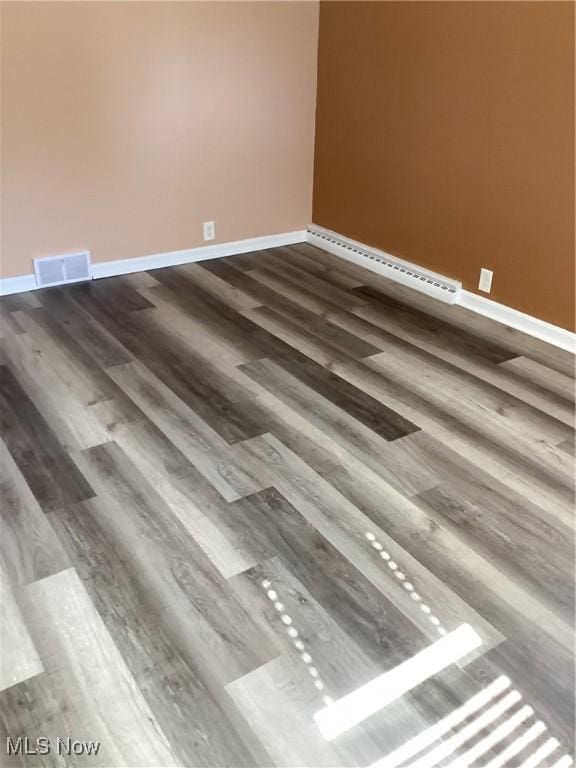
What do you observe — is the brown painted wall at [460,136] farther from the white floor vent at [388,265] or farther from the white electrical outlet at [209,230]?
the white electrical outlet at [209,230]

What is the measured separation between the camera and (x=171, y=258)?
13.8 ft

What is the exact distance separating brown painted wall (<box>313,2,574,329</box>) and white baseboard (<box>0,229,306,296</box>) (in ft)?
1.62

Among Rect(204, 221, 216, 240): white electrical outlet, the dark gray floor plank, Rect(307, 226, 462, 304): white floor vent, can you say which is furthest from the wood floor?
Rect(204, 221, 216, 240): white electrical outlet

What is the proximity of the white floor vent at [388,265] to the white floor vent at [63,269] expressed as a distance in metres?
1.54

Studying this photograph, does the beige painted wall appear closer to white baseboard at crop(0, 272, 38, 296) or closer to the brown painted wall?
white baseboard at crop(0, 272, 38, 296)

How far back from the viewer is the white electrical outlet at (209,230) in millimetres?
4270

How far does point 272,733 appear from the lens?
1529 millimetres

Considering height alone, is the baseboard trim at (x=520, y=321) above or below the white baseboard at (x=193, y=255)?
below

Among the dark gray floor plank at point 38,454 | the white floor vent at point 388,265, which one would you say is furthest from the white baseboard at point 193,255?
the dark gray floor plank at point 38,454

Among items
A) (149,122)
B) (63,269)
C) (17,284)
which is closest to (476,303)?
(149,122)

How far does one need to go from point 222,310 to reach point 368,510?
175cm

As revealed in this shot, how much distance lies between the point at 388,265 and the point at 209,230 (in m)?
1.13

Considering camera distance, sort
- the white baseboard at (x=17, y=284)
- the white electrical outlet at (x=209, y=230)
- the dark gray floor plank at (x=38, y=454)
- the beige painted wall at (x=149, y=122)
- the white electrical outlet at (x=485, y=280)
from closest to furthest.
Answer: the dark gray floor plank at (x=38, y=454) < the beige painted wall at (x=149, y=122) < the white electrical outlet at (x=485, y=280) < the white baseboard at (x=17, y=284) < the white electrical outlet at (x=209, y=230)

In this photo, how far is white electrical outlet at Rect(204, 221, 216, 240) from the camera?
14.0 feet
